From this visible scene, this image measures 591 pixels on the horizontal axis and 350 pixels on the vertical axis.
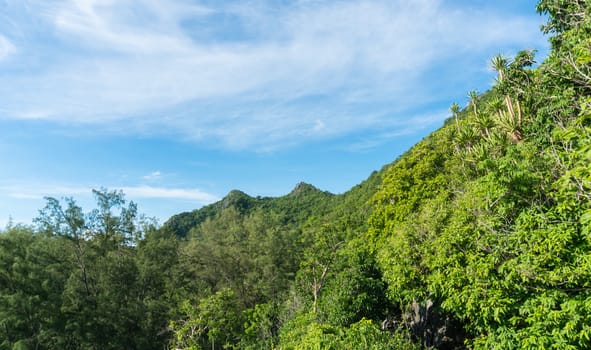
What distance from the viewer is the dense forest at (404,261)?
6586 millimetres

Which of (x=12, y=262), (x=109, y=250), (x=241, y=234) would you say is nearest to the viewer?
(x=12, y=262)

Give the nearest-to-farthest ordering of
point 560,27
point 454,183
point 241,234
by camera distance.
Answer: point 560,27 < point 454,183 < point 241,234

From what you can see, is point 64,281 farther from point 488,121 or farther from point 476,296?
point 488,121

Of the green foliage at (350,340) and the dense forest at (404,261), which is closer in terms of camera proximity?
the dense forest at (404,261)

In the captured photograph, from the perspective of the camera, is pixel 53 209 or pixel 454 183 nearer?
pixel 454 183

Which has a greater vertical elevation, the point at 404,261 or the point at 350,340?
the point at 404,261

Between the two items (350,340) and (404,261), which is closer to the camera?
(350,340)

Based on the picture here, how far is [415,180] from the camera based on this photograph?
1919 centimetres

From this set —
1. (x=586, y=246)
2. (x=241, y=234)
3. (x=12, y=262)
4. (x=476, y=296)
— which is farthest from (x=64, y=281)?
(x=586, y=246)

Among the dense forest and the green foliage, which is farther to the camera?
the green foliage

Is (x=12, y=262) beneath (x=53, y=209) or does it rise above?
beneath

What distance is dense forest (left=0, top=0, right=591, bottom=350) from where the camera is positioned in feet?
21.6

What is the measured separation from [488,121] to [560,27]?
4990 mm

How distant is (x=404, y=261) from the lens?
37.1ft
